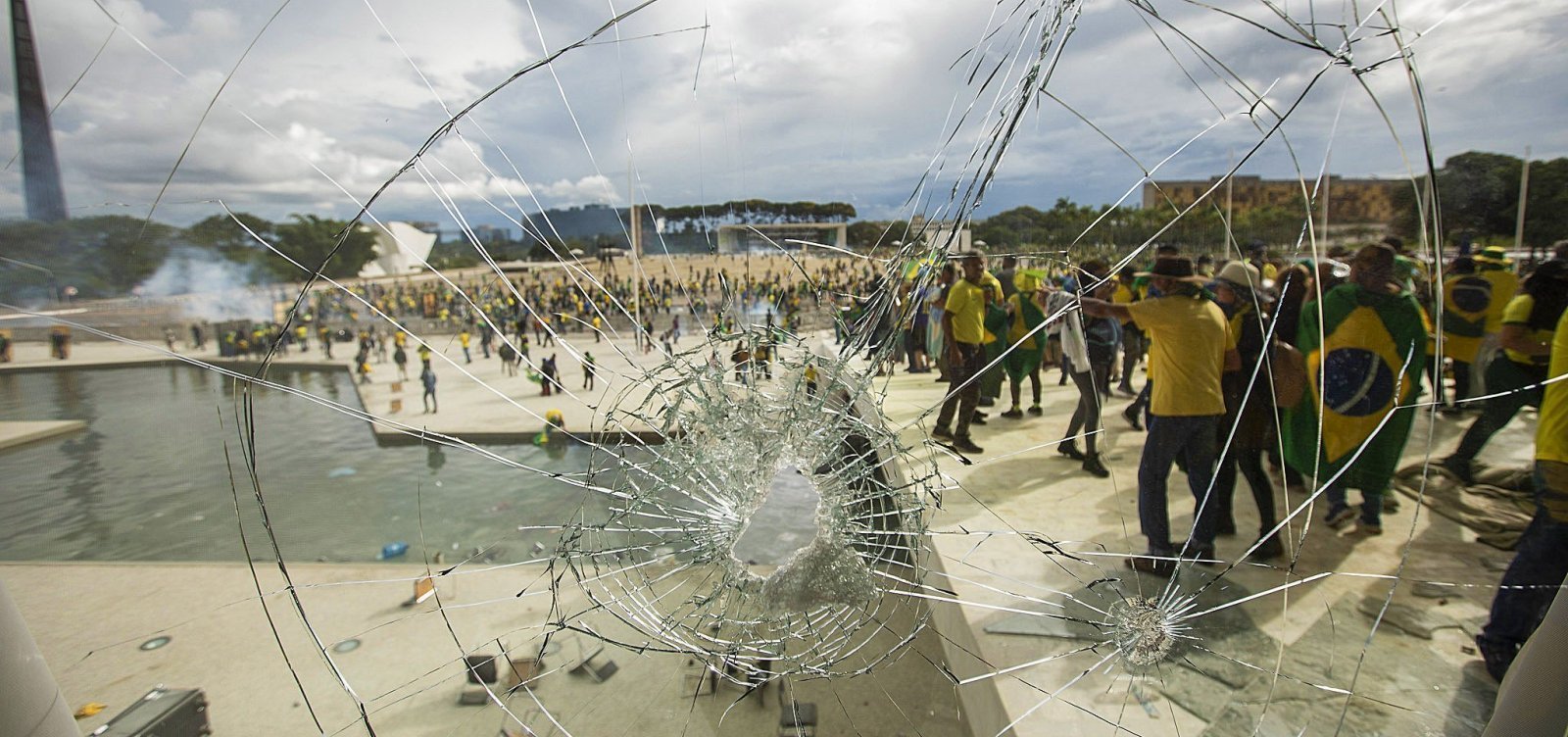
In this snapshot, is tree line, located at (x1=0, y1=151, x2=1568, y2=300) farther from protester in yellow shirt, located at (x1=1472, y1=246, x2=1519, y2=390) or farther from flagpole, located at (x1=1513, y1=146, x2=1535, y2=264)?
protester in yellow shirt, located at (x1=1472, y1=246, x2=1519, y2=390)

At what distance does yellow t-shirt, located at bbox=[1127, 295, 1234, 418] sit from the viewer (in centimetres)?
253

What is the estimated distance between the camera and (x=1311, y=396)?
9.59ft

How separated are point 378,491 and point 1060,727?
8611mm

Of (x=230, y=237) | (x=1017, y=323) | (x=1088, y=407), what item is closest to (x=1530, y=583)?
(x=1088, y=407)

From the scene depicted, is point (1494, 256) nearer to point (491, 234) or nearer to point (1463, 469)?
point (1463, 469)

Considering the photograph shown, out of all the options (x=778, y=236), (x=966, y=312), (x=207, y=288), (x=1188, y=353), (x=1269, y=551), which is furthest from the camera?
(x=207, y=288)

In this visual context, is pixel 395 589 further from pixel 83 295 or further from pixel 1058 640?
pixel 1058 640

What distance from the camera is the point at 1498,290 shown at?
280cm

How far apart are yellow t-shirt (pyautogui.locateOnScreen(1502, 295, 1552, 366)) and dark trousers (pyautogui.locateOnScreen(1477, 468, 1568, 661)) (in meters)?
0.68

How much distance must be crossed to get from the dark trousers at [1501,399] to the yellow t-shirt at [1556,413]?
0.29m

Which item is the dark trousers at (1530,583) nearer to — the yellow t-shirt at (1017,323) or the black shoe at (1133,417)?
the yellow t-shirt at (1017,323)

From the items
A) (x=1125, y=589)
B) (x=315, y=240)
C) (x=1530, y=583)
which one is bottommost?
(x=1125, y=589)

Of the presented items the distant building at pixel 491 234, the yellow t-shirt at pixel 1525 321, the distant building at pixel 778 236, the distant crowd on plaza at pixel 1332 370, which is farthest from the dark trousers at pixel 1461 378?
the distant building at pixel 491 234

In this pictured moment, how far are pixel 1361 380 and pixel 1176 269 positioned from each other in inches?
42.2
